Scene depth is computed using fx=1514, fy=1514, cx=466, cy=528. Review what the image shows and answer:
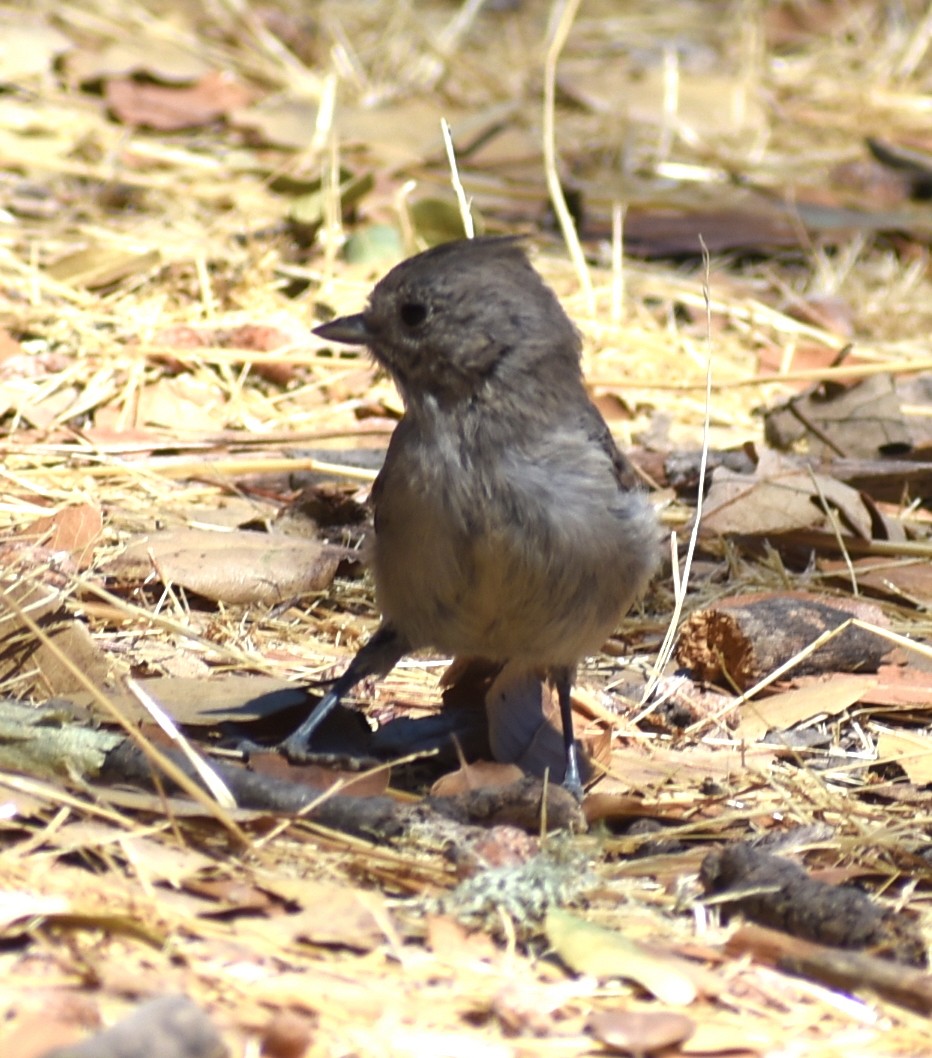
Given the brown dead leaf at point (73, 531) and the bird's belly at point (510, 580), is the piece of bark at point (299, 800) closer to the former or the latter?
the bird's belly at point (510, 580)

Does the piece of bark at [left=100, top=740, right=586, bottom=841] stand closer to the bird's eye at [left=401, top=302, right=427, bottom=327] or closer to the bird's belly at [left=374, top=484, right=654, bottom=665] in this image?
the bird's belly at [left=374, top=484, right=654, bottom=665]

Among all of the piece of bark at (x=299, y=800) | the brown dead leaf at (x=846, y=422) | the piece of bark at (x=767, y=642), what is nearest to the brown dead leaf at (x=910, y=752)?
the piece of bark at (x=767, y=642)

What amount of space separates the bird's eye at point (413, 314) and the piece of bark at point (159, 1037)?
1781 millimetres

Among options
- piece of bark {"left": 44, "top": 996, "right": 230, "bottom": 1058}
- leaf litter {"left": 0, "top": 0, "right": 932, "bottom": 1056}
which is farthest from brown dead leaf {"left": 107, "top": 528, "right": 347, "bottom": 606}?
piece of bark {"left": 44, "top": 996, "right": 230, "bottom": 1058}

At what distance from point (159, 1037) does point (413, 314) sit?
1.87 m

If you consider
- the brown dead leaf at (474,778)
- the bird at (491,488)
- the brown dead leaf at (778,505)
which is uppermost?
the bird at (491,488)

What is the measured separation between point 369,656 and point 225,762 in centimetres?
51

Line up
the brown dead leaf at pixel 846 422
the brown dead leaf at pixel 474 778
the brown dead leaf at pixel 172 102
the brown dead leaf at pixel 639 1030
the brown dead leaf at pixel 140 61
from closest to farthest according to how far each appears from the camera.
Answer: the brown dead leaf at pixel 639 1030 → the brown dead leaf at pixel 474 778 → the brown dead leaf at pixel 846 422 → the brown dead leaf at pixel 172 102 → the brown dead leaf at pixel 140 61

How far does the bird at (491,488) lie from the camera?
3.13 meters

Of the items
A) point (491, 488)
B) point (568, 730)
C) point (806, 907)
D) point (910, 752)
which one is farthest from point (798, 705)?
point (806, 907)

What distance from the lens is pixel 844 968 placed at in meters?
2.30

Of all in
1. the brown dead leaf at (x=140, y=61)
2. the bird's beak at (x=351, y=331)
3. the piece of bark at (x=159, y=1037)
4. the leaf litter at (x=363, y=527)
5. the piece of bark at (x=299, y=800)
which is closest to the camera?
the piece of bark at (x=159, y=1037)

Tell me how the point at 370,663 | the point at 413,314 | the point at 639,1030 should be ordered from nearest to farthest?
1. the point at 639,1030
2. the point at 413,314
3. the point at 370,663

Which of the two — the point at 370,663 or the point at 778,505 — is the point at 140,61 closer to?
the point at 778,505
